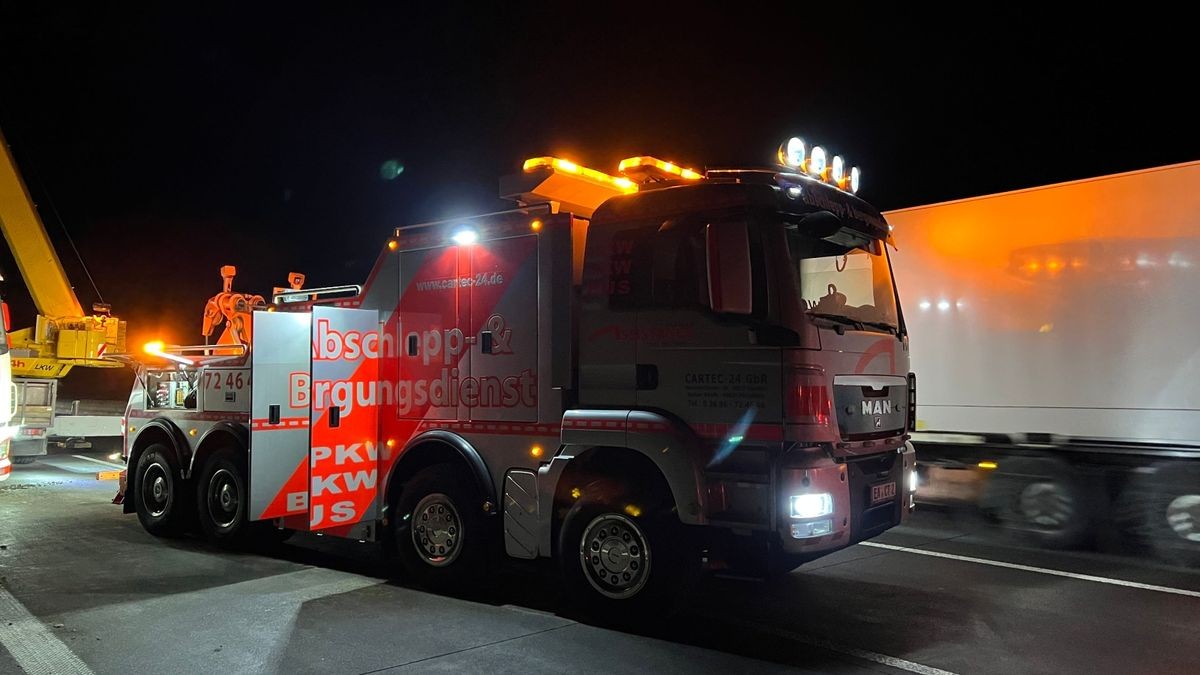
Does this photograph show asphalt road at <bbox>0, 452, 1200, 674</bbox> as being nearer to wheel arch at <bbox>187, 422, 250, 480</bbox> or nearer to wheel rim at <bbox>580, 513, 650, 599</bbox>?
wheel rim at <bbox>580, 513, 650, 599</bbox>

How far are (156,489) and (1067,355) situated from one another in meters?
9.65

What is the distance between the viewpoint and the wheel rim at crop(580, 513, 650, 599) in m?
5.69

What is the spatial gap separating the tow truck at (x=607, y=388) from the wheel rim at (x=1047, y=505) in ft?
9.18

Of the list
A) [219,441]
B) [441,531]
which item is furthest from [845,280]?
[219,441]

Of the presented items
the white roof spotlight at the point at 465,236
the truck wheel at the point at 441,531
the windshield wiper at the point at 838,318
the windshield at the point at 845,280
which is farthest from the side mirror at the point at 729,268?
the truck wheel at the point at 441,531

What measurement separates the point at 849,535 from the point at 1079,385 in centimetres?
422

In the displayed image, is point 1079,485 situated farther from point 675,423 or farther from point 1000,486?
point 675,423

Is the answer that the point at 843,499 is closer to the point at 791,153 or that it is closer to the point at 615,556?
the point at 615,556

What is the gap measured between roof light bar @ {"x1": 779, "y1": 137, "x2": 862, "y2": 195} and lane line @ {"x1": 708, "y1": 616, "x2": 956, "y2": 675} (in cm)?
323

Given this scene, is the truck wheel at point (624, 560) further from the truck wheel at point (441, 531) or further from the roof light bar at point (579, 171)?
the roof light bar at point (579, 171)

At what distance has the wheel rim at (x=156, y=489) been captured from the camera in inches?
365

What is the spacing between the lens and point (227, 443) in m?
8.62

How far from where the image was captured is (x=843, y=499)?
17.7 feet

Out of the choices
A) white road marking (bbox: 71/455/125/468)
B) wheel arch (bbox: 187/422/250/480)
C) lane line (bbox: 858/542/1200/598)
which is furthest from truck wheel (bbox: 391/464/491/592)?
white road marking (bbox: 71/455/125/468)
